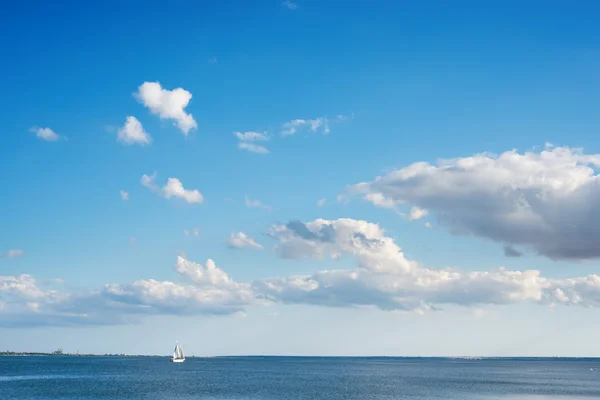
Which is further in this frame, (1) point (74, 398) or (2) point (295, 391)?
(2) point (295, 391)

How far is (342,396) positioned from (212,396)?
30.0 metres

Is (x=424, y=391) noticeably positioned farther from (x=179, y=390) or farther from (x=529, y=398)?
(x=179, y=390)

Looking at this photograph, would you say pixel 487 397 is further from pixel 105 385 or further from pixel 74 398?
pixel 105 385

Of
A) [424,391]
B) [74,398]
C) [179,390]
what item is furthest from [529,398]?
[74,398]

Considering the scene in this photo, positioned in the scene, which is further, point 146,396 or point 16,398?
point 146,396

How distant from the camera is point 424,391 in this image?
152000 mm

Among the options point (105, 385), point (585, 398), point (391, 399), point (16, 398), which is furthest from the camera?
point (105, 385)

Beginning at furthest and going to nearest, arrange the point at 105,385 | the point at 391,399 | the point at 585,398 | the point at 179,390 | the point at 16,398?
the point at 105,385, the point at 179,390, the point at 585,398, the point at 391,399, the point at 16,398

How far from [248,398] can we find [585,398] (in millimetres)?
79682

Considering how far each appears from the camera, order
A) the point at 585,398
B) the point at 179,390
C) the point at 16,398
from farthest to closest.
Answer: the point at 179,390
the point at 585,398
the point at 16,398

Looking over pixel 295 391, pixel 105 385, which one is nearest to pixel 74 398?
pixel 105 385

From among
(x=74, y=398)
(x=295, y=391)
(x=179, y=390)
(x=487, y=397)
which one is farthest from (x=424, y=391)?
(x=74, y=398)

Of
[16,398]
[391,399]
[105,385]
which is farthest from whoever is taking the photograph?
[105,385]

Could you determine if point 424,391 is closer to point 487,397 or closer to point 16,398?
point 487,397
